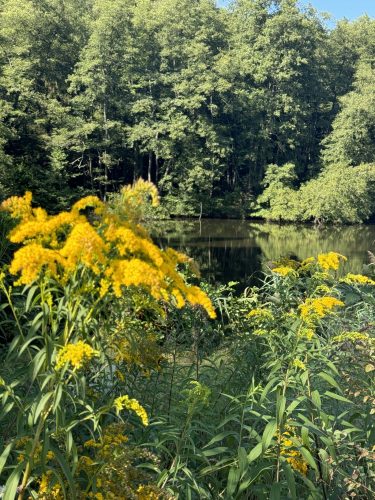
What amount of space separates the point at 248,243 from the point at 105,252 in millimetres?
21875

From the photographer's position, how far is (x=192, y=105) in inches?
1264

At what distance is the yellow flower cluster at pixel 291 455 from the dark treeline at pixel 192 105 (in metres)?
22.6

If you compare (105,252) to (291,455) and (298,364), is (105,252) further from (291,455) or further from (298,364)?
(291,455)

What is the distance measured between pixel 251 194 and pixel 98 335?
35905mm

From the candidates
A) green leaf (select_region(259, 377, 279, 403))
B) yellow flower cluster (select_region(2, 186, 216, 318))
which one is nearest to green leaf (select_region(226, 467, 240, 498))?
green leaf (select_region(259, 377, 279, 403))

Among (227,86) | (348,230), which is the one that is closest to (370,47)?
(227,86)

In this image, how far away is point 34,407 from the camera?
138 cm

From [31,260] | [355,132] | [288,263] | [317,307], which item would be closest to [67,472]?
[31,260]

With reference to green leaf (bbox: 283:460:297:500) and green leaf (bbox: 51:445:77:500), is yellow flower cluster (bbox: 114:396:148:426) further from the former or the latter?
green leaf (bbox: 283:460:297:500)

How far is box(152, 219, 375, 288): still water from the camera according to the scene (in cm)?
1691

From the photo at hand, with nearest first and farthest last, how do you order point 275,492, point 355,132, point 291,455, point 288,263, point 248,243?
point 275,492
point 291,455
point 288,263
point 248,243
point 355,132

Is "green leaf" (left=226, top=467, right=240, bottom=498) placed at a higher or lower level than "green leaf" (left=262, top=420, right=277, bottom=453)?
lower

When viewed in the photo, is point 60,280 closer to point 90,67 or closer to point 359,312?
point 359,312

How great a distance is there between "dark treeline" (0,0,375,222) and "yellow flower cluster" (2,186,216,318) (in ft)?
74.2
